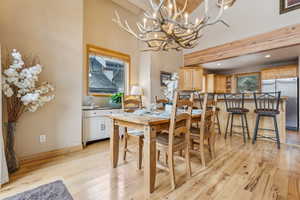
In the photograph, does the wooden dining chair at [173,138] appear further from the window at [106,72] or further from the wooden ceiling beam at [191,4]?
the wooden ceiling beam at [191,4]

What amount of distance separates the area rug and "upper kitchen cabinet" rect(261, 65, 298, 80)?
21.6 feet

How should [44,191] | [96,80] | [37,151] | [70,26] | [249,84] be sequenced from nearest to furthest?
[44,191] → [37,151] → [70,26] → [96,80] → [249,84]

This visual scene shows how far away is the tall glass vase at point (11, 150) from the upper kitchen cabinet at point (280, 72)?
278 inches

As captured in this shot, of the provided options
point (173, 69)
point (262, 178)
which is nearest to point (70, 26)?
point (173, 69)

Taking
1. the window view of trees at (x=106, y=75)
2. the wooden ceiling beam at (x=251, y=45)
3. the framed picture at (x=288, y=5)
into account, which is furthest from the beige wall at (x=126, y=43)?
the framed picture at (x=288, y=5)

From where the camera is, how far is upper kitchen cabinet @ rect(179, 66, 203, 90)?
505 centimetres

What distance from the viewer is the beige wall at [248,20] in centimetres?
352

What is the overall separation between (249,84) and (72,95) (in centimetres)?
673

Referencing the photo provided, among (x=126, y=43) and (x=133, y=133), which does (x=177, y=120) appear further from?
(x=126, y=43)

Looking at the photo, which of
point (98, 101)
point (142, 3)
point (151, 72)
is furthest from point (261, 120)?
point (142, 3)

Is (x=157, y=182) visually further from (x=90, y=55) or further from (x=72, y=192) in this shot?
(x=90, y=55)

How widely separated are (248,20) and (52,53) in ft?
15.9

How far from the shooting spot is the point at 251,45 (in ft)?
12.8

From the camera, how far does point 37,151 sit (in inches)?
87.7
